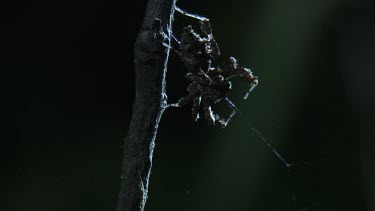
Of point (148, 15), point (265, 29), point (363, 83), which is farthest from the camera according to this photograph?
point (363, 83)

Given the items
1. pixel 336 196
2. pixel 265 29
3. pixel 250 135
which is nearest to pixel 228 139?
pixel 250 135

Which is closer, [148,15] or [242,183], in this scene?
[148,15]

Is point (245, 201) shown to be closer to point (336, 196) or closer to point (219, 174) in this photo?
point (219, 174)

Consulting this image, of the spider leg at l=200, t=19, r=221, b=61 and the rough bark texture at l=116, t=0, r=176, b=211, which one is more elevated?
the spider leg at l=200, t=19, r=221, b=61

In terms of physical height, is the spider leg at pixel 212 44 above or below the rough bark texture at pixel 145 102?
above

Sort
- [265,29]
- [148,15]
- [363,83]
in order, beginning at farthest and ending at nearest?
[363,83], [265,29], [148,15]

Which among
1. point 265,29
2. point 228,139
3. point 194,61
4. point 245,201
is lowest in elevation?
point 245,201

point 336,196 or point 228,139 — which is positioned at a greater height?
point 228,139
